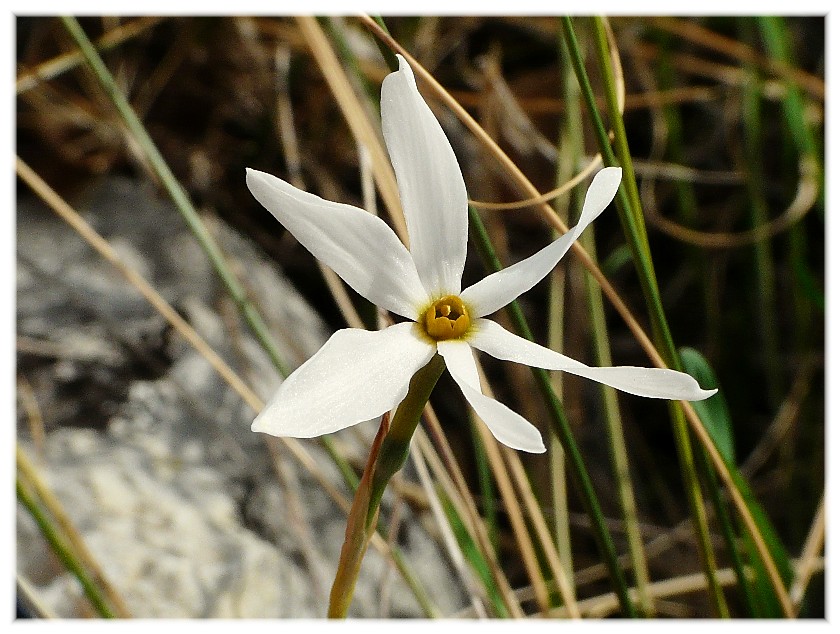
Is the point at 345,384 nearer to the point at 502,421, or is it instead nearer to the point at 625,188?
the point at 502,421

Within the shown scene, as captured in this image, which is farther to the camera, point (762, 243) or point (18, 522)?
point (762, 243)

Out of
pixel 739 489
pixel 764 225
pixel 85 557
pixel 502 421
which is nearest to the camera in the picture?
pixel 502 421

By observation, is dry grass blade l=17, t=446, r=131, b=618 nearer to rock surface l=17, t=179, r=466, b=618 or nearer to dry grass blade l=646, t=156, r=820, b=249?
rock surface l=17, t=179, r=466, b=618

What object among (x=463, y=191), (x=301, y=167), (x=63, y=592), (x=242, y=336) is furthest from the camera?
(x=301, y=167)

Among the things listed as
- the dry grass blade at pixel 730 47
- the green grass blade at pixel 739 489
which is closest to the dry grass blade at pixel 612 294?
the green grass blade at pixel 739 489

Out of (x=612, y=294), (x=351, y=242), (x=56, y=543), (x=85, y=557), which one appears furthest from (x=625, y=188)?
(x=85, y=557)

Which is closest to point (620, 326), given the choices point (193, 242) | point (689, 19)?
point (689, 19)

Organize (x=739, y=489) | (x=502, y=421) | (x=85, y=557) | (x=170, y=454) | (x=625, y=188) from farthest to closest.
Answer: (x=170, y=454) → (x=85, y=557) → (x=739, y=489) → (x=625, y=188) → (x=502, y=421)

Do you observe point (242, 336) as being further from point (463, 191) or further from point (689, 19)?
point (689, 19)

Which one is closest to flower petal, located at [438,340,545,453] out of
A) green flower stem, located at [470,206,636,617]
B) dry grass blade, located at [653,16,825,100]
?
green flower stem, located at [470,206,636,617]
